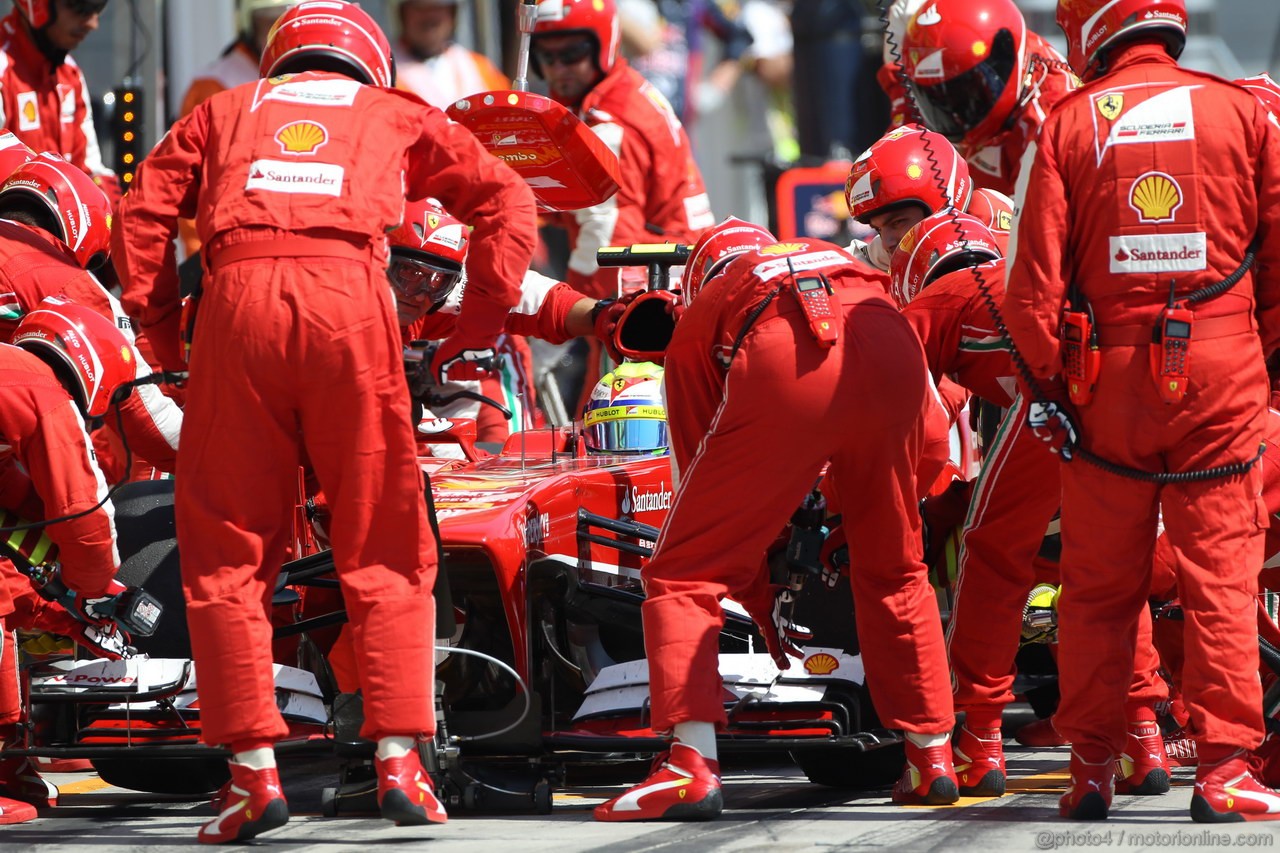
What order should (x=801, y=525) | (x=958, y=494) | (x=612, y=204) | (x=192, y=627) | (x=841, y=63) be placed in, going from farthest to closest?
(x=841, y=63)
(x=612, y=204)
(x=958, y=494)
(x=801, y=525)
(x=192, y=627)

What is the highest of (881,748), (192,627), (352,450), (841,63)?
(841,63)

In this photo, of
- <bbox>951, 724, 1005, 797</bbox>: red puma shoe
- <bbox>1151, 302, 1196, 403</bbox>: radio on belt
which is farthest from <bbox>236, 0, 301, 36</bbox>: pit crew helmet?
<bbox>1151, 302, 1196, 403</bbox>: radio on belt

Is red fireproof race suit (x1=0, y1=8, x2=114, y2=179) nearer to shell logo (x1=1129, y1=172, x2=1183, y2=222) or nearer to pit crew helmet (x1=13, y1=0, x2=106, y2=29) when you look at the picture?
pit crew helmet (x1=13, y1=0, x2=106, y2=29)

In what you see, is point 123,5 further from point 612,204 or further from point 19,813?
point 19,813

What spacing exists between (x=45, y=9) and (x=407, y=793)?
6.04 meters

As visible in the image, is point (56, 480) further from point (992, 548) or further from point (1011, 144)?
point (1011, 144)

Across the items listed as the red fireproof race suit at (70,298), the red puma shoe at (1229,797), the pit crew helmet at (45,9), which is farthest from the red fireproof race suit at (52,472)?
the pit crew helmet at (45,9)

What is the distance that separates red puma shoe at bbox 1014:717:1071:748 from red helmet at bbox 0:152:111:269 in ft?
12.0

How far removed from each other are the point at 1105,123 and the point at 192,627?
2606 mm

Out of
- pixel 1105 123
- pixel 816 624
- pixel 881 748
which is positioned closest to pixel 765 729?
pixel 881 748

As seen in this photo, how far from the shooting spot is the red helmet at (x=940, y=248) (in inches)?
244

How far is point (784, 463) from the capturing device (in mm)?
5398

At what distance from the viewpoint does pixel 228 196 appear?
204 inches

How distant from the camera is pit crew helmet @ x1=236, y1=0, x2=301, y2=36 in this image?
11.2 m
